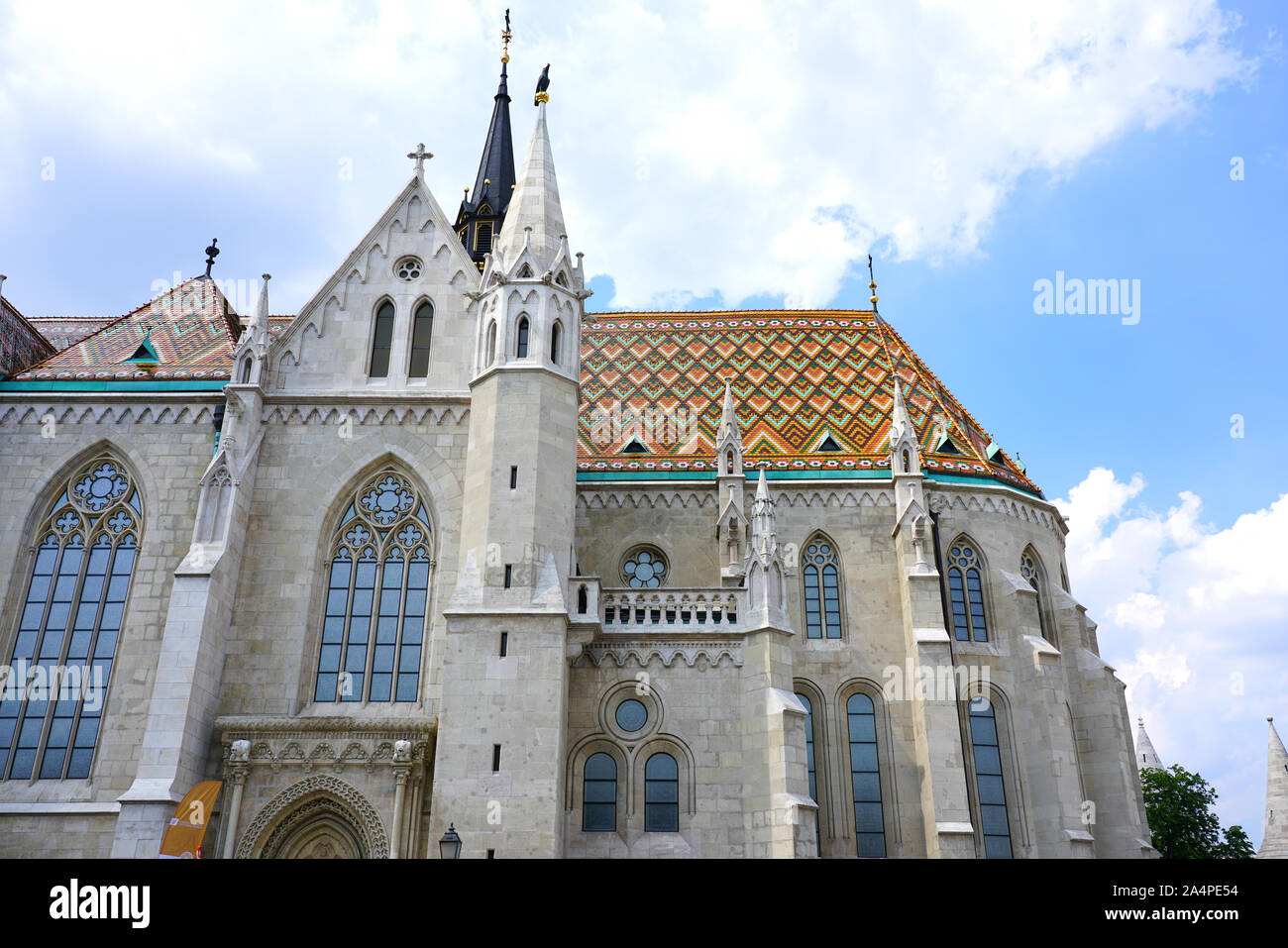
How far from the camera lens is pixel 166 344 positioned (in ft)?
84.0

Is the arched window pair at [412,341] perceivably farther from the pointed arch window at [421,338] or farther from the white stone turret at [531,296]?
the white stone turret at [531,296]

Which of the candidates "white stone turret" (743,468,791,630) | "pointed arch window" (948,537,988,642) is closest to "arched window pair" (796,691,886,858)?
"pointed arch window" (948,537,988,642)

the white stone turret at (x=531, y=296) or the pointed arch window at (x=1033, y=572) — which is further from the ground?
the white stone turret at (x=531, y=296)

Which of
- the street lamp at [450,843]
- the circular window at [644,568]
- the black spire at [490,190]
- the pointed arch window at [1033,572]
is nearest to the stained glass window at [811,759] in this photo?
the circular window at [644,568]

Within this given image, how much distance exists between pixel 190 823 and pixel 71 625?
6.34 meters

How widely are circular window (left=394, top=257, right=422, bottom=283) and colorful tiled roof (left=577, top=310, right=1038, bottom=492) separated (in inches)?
276

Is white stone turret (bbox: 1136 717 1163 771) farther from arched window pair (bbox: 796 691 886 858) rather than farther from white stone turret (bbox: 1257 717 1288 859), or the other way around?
arched window pair (bbox: 796 691 886 858)

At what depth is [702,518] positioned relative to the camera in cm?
2703

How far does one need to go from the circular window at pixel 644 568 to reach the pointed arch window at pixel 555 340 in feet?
22.2

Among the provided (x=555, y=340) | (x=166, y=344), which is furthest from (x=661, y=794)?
(x=166, y=344)

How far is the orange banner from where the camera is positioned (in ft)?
56.1

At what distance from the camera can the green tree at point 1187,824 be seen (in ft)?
136

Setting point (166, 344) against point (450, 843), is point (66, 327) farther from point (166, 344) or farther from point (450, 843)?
point (450, 843)
